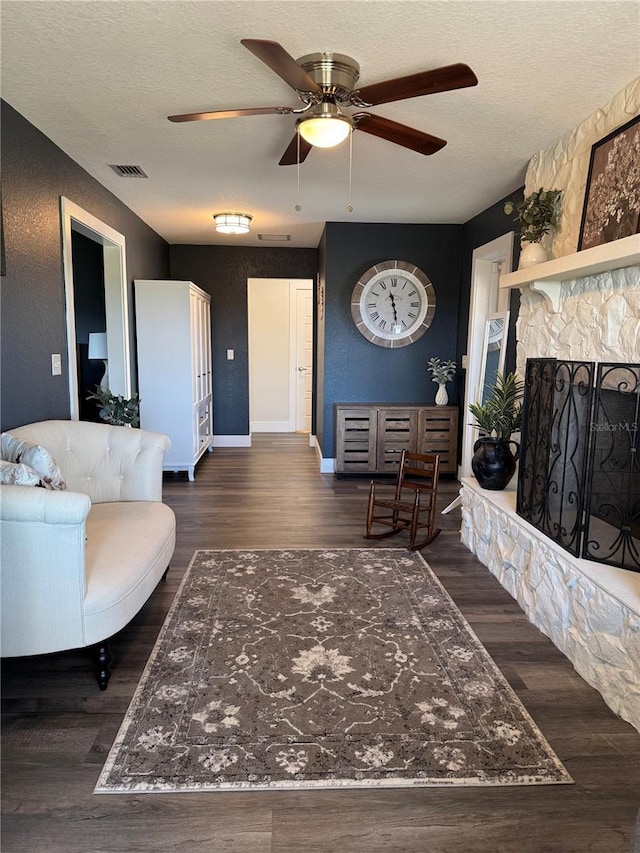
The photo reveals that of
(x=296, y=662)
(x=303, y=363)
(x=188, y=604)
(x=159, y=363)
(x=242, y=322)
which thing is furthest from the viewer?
(x=303, y=363)

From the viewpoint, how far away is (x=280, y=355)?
8352 millimetres

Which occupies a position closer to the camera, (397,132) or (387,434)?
(397,132)

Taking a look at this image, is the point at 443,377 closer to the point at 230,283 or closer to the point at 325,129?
the point at 230,283

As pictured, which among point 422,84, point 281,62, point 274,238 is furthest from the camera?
point 274,238

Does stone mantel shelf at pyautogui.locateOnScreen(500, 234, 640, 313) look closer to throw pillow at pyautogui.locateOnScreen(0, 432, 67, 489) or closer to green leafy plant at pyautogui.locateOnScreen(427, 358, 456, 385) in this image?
green leafy plant at pyautogui.locateOnScreen(427, 358, 456, 385)

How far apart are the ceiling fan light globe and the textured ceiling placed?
0.82 feet

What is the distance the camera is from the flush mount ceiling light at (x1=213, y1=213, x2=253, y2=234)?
16.1 feet

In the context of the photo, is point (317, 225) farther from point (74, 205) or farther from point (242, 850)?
point (242, 850)

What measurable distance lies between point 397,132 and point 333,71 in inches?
15.6

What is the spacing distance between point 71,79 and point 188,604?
2528mm

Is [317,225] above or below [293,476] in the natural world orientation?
above

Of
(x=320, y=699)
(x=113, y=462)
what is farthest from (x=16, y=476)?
(x=320, y=699)

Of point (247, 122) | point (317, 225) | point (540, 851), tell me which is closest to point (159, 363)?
point (317, 225)

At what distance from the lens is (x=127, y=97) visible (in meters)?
2.53
